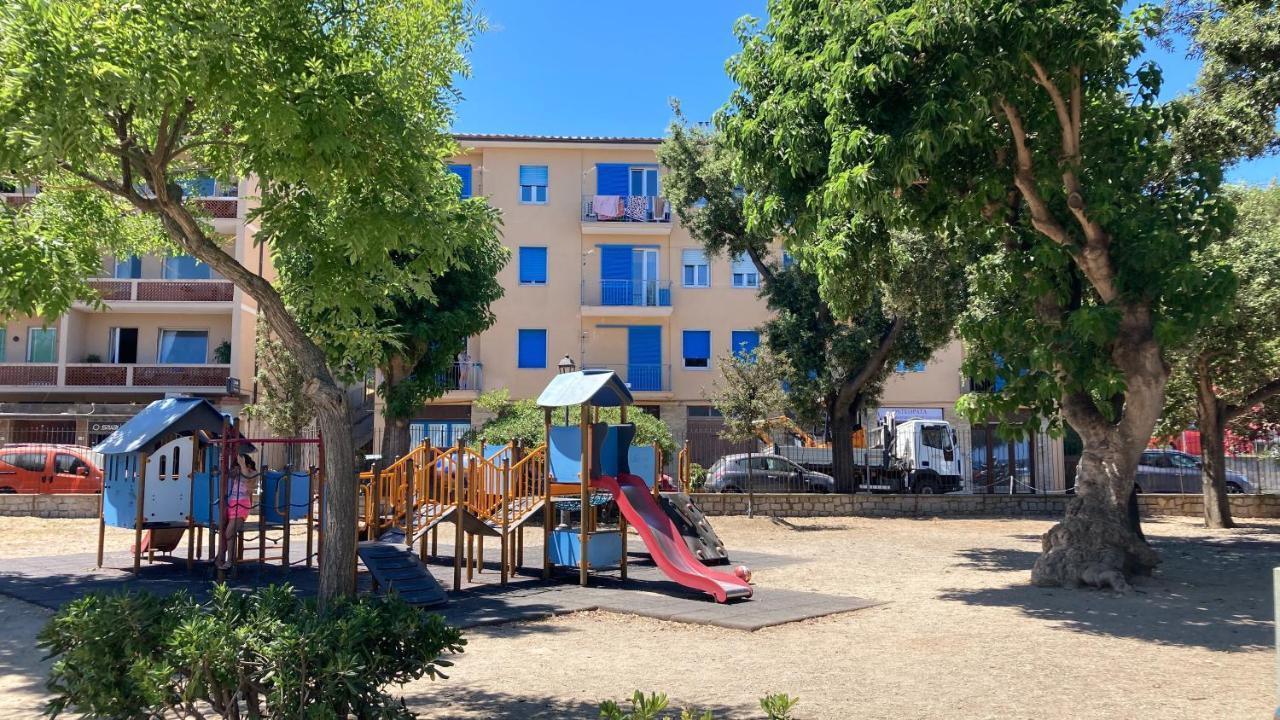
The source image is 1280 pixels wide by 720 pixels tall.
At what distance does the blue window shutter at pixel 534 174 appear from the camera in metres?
33.3

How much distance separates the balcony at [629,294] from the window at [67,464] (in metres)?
16.5

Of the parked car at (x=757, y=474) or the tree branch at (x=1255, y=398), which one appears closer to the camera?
the tree branch at (x=1255, y=398)

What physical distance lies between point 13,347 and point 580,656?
32.9 metres

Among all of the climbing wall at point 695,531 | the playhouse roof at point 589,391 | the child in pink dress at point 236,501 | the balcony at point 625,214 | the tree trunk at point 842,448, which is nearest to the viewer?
the playhouse roof at point 589,391

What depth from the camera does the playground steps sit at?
10320mm

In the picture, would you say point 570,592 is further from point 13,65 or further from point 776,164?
point 13,65

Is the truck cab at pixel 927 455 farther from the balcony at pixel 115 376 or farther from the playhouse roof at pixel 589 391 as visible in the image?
the balcony at pixel 115 376

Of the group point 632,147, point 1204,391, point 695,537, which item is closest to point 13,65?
point 695,537

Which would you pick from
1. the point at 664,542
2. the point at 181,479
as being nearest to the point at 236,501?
the point at 181,479

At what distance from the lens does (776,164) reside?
11352mm

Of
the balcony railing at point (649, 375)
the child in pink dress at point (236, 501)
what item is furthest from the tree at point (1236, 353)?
the balcony railing at point (649, 375)

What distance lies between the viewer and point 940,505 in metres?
22.8

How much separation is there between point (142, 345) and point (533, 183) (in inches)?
595

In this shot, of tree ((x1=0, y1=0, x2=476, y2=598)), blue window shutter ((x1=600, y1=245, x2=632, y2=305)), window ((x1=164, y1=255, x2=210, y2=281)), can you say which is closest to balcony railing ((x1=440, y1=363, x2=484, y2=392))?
blue window shutter ((x1=600, y1=245, x2=632, y2=305))
